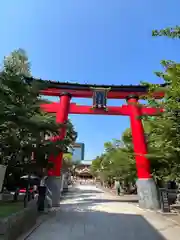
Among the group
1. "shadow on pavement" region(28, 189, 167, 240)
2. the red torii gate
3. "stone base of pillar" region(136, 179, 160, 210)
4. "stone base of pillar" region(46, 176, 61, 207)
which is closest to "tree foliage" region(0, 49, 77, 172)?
"stone base of pillar" region(46, 176, 61, 207)

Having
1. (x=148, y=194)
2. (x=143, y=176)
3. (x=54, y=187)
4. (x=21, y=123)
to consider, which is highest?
(x=21, y=123)

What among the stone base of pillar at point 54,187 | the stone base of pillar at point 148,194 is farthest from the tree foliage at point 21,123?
the stone base of pillar at point 148,194

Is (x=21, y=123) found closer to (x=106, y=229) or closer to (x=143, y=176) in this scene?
(x=106, y=229)

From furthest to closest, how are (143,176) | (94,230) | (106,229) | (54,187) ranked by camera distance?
(143,176) → (54,187) → (106,229) → (94,230)

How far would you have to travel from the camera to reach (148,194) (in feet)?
42.8

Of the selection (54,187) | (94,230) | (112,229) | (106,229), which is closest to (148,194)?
(54,187)

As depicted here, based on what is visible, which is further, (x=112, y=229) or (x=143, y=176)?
(x=143, y=176)

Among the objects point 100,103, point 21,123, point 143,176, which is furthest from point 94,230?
point 100,103

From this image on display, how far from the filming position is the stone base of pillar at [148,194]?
12.9 metres

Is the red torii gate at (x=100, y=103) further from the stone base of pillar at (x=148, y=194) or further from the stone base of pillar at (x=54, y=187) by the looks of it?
the stone base of pillar at (x=54, y=187)

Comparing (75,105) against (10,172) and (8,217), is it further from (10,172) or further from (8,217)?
(8,217)

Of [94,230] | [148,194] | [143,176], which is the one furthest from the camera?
[143,176]

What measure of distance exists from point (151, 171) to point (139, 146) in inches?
72.5

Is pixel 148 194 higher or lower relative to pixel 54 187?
lower
